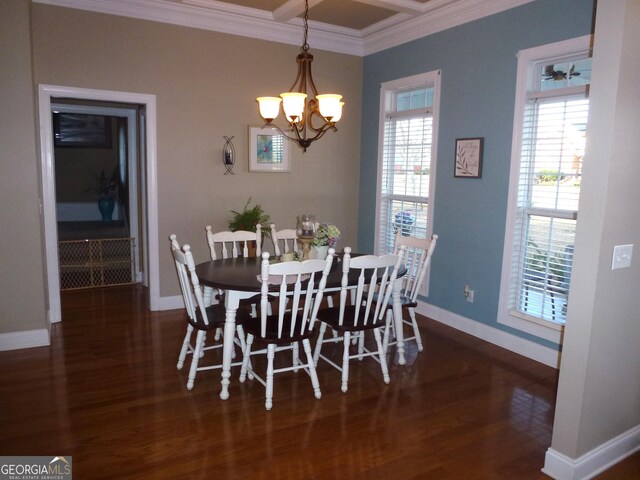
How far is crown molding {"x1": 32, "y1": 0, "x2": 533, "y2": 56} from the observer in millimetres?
4219

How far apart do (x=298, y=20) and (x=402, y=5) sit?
3.82 ft

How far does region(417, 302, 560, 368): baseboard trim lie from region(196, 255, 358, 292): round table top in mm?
1435

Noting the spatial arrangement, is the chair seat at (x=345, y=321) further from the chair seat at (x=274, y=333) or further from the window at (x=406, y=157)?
the window at (x=406, y=157)

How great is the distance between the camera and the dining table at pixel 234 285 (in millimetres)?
3025

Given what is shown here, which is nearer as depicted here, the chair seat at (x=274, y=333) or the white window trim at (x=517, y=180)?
the chair seat at (x=274, y=333)

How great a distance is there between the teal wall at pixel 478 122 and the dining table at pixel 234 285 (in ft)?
3.33

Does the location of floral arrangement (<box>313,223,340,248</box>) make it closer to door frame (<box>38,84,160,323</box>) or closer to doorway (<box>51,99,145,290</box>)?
door frame (<box>38,84,160,323</box>)

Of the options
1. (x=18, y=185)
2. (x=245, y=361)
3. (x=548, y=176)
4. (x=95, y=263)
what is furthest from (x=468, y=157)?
(x=95, y=263)

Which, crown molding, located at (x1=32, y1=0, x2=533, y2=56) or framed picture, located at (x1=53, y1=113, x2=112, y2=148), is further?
framed picture, located at (x1=53, y1=113, x2=112, y2=148)

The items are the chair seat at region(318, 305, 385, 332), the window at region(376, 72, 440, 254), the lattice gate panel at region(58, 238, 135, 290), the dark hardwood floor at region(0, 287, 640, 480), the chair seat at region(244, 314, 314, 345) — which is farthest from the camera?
the lattice gate panel at region(58, 238, 135, 290)

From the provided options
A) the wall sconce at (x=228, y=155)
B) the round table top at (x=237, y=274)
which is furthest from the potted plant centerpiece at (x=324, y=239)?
the wall sconce at (x=228, y=155)

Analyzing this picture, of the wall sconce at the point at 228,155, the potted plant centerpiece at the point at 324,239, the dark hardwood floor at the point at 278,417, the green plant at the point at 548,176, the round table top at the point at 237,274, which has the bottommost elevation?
the dark hardwood floor at the point at 278,417

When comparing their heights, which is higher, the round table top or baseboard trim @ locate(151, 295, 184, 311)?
the round table top

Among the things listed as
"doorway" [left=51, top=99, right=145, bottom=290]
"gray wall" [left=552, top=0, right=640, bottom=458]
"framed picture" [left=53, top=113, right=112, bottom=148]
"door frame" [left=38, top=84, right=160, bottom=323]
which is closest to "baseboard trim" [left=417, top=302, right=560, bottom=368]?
"gray wall" [left=552, top=0, right=640, bottom=458]
